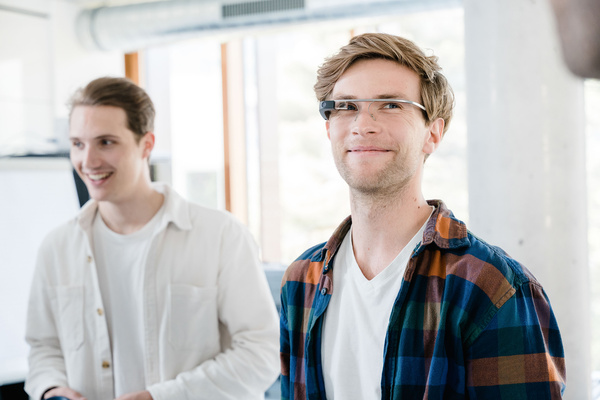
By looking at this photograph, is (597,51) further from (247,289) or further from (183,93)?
(183,93)

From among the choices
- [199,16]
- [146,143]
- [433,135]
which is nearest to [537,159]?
[433,135]

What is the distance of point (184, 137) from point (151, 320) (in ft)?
15.3

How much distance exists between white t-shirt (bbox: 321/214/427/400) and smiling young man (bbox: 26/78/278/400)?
62 cm

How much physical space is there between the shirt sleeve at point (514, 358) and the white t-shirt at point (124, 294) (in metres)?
1.18

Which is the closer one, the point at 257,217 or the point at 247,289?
the point at 247,289

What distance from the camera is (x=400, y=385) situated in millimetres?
1171

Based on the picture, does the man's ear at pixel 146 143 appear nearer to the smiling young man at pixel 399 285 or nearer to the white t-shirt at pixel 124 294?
the white t-shirt at pixel 124 294

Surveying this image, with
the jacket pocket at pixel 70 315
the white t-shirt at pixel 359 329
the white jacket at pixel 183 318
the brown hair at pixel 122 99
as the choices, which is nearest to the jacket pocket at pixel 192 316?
the white jacket at pixel 183 318

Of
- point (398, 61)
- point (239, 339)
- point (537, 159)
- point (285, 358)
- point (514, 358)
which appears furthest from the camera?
point (537, 159)

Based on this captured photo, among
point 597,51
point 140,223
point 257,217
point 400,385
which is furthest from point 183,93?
point 597,51

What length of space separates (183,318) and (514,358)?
45.3 inches

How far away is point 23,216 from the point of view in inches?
127

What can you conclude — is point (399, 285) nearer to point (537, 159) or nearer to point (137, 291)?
point (137, 291)

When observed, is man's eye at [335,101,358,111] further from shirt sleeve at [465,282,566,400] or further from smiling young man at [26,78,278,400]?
smiling young man at [26,78,278,400]
